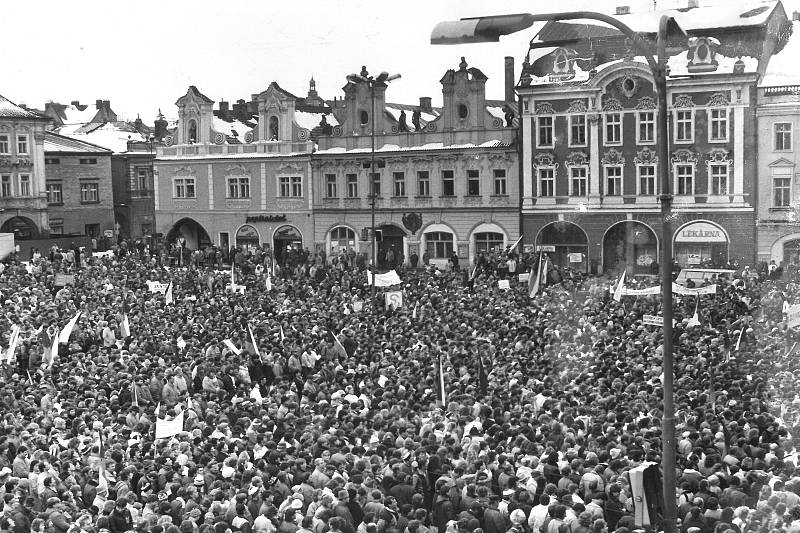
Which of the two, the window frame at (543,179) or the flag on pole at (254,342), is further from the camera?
the window frame at (543,179)

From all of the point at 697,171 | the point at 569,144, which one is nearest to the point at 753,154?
the point at 697,171

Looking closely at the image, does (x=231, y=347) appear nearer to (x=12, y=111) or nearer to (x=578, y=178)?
(x=578, y=178)

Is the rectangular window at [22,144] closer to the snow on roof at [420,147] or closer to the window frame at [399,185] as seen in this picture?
the snow on roof at [420,147]

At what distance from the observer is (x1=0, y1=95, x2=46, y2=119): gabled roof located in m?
65.9

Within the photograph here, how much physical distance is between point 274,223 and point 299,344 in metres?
31.7

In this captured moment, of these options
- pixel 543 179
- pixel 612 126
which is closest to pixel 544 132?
pixel 543 179

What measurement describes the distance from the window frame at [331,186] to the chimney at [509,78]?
10.0 meters

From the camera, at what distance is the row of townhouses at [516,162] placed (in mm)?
46938

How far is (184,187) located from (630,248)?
26.7 m

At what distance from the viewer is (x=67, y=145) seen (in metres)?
72.3

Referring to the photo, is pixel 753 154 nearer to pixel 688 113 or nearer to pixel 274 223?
pixel 688 113

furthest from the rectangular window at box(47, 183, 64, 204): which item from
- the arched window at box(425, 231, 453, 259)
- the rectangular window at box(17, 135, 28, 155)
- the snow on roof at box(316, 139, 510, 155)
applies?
the arched window at box(425, 231, 453, 259)

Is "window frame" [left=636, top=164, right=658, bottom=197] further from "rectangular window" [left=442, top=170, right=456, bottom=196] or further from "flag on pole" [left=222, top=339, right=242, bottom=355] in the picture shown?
"flag on pole" [left=222, top=339, right=242, bottom=355]

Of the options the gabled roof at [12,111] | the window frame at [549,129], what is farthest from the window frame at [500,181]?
the gabled roof at [12,111]
